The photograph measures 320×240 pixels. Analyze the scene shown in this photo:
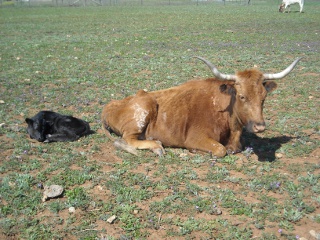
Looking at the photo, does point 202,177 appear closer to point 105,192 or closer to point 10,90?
point 105,192

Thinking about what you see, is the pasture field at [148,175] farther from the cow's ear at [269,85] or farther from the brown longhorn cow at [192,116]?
the cow's ear at [269,85]

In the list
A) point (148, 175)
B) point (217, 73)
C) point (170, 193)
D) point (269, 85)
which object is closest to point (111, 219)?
point (170, 193)

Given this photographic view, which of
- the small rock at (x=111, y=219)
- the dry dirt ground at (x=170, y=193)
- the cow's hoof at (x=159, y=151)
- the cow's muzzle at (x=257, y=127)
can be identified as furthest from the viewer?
the cow's hoof at (x=159, y=151)

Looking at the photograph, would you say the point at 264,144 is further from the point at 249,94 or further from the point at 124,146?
the point at 124,146

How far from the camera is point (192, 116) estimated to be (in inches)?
261

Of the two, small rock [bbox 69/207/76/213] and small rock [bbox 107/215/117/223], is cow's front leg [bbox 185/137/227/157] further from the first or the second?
small rock [bbox 69/207/76/213]

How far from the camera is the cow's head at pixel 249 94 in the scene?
18.4 feet

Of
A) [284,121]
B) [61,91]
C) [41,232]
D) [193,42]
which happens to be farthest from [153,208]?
[193,42]

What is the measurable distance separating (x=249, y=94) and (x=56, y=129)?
4.09m

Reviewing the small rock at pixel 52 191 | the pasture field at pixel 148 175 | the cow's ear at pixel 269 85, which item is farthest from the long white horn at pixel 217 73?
the small rock at pixel 52 191

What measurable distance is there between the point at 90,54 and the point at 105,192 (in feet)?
37.6

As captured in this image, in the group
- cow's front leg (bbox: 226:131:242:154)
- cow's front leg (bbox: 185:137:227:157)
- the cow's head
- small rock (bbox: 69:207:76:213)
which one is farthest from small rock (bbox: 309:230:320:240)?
small rock (bbox: 69:207:76:213)

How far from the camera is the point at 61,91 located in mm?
10203

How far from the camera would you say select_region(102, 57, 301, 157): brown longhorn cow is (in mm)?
6004
